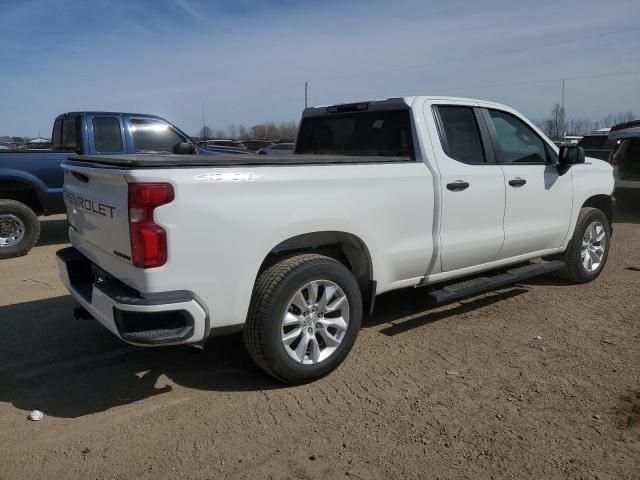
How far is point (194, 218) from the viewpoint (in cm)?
306

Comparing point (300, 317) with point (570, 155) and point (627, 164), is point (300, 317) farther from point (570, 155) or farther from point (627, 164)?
point (627, 164)

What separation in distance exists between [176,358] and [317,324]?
46.9 inches

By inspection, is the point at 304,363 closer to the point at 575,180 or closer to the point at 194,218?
the point at 194,218

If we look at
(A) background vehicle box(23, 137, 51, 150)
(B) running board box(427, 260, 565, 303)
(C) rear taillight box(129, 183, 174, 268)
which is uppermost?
(A) background vehicle box(23, 137, 51, 150)

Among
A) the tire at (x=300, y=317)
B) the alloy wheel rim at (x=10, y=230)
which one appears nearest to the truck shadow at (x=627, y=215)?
the tire at (x=300, y=317)

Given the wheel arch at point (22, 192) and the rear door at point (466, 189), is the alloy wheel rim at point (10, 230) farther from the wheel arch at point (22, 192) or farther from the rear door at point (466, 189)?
the rear door at point (466, 189)

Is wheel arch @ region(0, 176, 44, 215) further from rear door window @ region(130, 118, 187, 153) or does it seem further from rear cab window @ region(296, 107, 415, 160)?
rear cab window @ region(296, 107, 415, 160)

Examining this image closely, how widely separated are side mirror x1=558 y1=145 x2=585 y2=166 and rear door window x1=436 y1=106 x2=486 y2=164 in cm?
105

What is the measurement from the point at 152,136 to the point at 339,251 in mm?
5646

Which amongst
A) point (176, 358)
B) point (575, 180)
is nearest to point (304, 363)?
point (176, 358)

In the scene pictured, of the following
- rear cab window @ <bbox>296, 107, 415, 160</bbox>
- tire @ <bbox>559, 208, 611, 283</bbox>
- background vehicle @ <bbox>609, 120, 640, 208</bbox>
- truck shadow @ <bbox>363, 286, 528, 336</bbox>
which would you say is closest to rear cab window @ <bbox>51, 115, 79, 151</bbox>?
rear cab window @ <bbox>296, 107, 415, 160</bbox>

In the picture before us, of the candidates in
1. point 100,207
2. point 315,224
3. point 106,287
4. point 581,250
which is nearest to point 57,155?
point 100,207

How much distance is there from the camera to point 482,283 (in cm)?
474

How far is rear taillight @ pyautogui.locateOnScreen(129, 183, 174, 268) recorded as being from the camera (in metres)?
2.96
